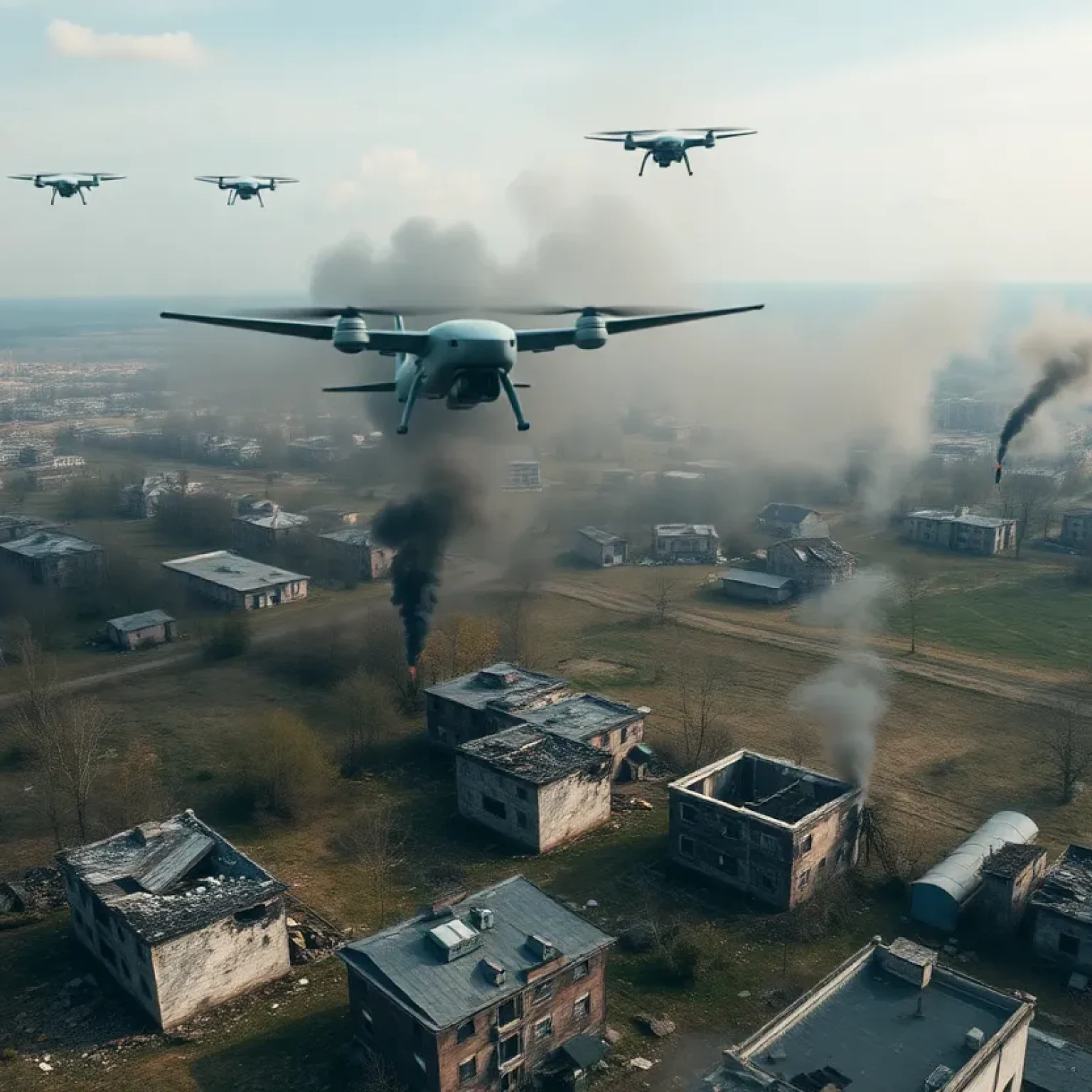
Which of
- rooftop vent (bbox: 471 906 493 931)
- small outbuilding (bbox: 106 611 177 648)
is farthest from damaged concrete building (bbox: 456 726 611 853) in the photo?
small outbuilding (bbox: 106 611 177 648)

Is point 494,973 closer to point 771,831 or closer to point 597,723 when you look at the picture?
point 771,831

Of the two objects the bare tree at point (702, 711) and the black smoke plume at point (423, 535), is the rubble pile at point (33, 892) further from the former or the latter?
the bare tree at point (702, 711)

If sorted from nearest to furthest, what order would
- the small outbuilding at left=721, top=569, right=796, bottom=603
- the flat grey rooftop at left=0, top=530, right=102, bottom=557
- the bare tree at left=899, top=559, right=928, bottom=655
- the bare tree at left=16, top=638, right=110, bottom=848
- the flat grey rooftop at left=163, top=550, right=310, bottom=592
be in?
the bare tree at left=16, top=638, right=110, bottom=848, the bare tree at left=899, top=559, right=928, bottom=655, the flat grey rooftop at left=163, top=550, right=310, bottom=592, the small outbuilding at left=721, top=569, right=796, bottom=603, the flat grey rooftop at left=0, top=530, right=102, bottom=557

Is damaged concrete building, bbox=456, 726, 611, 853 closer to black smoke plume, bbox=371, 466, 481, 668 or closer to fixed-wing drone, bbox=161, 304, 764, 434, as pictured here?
black smoke plume, bbox=371, 466, 481, 668

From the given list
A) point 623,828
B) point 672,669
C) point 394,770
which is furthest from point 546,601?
point 623,828

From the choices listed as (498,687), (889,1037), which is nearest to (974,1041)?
(889,1037)

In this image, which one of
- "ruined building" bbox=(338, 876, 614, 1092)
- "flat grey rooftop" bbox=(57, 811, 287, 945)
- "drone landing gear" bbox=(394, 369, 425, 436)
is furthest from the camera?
"flat grey rooftop" bbox=(57, 811, 287, 945)
